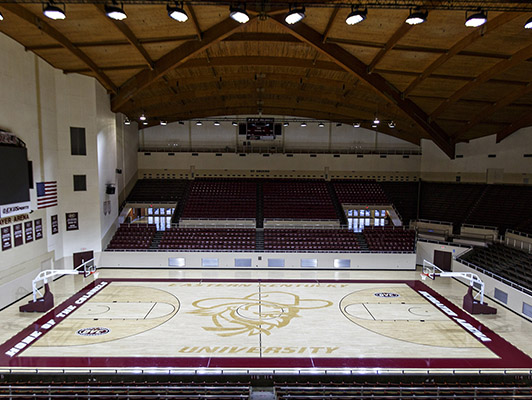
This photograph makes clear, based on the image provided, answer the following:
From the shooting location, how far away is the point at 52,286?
59.0 feet

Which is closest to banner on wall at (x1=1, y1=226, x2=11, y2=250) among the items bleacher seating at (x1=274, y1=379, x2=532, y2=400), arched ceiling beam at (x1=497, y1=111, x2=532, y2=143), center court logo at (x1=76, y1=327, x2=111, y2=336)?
center court logo at (x1=76, y1=327, x2=111, y2=336)

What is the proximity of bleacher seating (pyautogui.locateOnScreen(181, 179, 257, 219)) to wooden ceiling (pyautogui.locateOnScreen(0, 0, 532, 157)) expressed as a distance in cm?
760

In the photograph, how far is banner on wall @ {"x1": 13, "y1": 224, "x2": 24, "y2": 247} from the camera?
605 inches

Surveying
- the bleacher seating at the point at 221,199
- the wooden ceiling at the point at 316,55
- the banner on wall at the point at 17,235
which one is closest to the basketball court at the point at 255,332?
the banner on wall at the point at 17,235

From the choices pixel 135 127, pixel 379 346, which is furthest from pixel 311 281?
pixel 135 127

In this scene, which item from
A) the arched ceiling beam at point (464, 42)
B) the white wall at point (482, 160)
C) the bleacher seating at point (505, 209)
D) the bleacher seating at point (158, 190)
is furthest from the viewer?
the bleacher seating at point (158, 190)

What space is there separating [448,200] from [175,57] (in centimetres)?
2312

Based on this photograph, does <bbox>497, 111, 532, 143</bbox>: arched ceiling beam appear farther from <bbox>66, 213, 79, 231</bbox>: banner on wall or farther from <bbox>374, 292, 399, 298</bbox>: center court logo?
<bbox>66, 213, 79, 231</bbox>: banner on wall

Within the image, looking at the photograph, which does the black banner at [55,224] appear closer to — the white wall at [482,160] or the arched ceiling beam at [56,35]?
the arched ceiling beam at [56,35]

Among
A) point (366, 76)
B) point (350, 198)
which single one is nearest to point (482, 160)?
point (350, 198)

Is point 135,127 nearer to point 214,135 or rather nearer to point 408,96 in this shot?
point 214,135

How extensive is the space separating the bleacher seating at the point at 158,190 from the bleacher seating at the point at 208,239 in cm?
488

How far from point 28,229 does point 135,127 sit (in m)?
16.1

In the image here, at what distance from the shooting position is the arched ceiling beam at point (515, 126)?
21.5m
